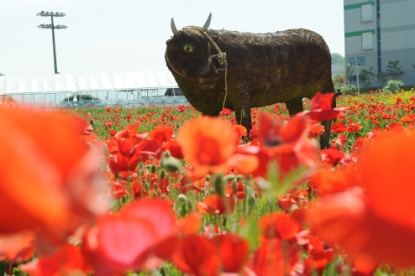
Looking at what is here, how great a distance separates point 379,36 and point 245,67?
51.4 metres

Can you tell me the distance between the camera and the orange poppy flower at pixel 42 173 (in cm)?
38

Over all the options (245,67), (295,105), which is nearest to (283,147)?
(245,67)

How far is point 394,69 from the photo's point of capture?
50.9 metres

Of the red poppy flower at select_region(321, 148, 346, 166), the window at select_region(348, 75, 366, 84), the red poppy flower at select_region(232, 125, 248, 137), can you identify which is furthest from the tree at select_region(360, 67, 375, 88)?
the red poppy flower at select_region(321, 148, 346, 166)

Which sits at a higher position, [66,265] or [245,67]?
[245,67]

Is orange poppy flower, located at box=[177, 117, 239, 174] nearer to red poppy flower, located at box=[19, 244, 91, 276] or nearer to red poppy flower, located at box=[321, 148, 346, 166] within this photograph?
red poppy flower, located at box=[19, 244, 91, 276]

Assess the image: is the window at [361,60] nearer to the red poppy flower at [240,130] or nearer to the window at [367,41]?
the window at [367,41]

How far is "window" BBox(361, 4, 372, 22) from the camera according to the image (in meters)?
53.0

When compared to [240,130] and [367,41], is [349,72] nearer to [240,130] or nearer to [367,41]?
[367,41]

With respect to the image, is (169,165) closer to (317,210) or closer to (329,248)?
(329,248)

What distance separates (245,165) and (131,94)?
35.4 m

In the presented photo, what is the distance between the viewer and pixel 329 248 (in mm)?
968

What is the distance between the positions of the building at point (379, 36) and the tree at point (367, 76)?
383 mm

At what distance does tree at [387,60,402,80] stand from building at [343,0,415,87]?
1.41ft
